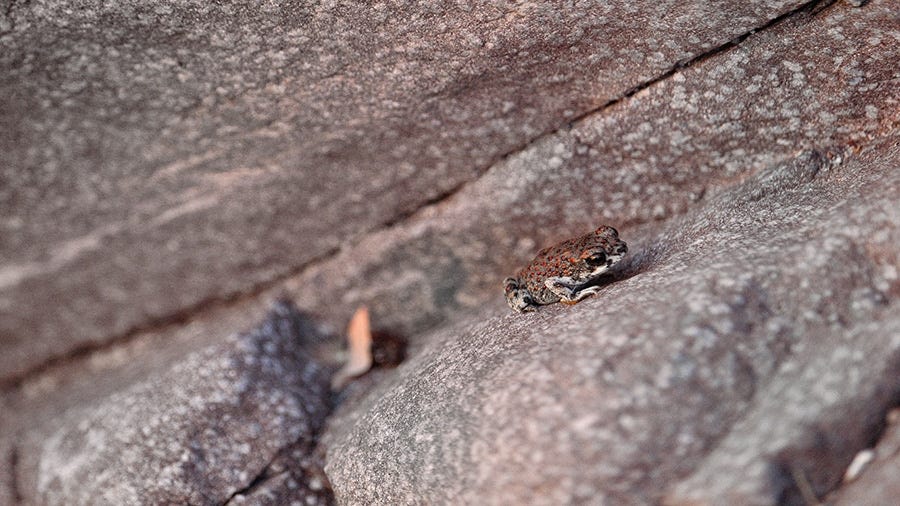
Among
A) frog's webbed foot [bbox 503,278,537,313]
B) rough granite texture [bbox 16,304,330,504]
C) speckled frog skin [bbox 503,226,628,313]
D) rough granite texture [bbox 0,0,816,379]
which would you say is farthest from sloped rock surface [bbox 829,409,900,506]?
rough granite texture [bbox 16,304,330,504]

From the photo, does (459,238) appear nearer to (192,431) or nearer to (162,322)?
(192,431)

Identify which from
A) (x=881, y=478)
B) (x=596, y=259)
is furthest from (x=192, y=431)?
(x=881, y=478)

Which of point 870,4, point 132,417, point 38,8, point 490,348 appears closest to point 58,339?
point 132,417

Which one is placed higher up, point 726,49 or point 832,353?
point 726,49

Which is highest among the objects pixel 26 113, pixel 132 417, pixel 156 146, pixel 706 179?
pixel 26 113

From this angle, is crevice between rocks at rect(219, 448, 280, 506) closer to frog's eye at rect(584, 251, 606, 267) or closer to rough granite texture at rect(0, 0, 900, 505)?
rough granite texture at rect(0, 0, 900, 505)

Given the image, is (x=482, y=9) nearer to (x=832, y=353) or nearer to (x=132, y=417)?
(x=832, y=353)
